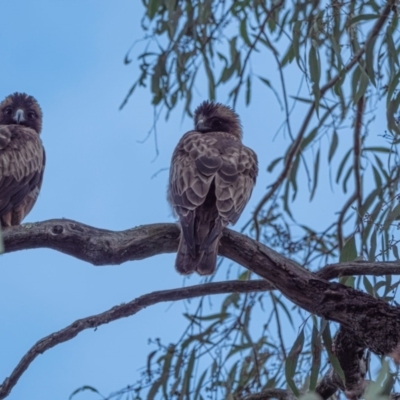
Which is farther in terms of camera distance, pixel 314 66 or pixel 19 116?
pixel 19 116

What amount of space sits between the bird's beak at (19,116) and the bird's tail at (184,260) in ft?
7.87

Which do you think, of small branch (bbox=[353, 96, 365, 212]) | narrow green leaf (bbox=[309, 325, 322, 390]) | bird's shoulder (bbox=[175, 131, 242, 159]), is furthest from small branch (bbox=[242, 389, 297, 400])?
small branch (bbox=[353, 96, 365, 212])

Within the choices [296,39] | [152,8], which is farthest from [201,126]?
[296,39]

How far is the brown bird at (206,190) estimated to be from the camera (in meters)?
4.29

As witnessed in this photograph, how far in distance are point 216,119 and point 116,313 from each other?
2.65m

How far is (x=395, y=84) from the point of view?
4.56 meters

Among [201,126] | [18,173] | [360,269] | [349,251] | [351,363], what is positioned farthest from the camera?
[201,126]

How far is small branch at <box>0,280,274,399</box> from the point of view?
147 inches

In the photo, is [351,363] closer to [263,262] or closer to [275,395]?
[275,395]

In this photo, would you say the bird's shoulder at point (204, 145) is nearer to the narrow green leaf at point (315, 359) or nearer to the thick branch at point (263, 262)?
the thick branch at point (263, 262)

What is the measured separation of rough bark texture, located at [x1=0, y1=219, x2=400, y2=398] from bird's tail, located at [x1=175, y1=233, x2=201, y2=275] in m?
0.21

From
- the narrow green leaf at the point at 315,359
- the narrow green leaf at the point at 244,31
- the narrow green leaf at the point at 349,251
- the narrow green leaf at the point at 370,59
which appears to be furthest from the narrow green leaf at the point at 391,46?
the narrow green leaf at the point at 244,31

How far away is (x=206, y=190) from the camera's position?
464 centimetres

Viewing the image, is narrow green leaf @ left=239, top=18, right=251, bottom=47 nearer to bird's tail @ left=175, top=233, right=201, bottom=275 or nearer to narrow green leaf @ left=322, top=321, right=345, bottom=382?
bird's tail @ left=175, top=233, right=201, bottom=275
